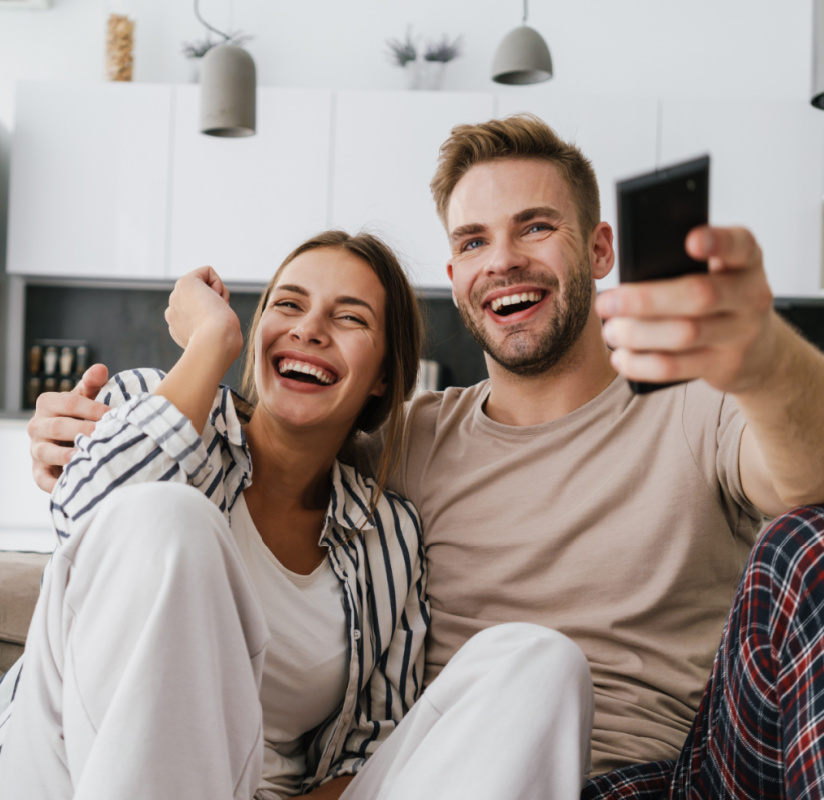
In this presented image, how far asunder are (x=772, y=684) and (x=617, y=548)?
1.13ft

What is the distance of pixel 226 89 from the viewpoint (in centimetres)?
222

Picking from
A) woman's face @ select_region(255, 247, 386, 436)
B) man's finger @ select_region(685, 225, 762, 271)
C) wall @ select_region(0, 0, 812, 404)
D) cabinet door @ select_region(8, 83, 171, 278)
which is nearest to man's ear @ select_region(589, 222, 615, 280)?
woman's face @ select_region(255, 247, 386, 436)

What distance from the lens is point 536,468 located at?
126 cm

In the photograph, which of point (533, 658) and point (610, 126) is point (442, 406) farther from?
point (610, 126)

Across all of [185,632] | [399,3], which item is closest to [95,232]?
[399,3]

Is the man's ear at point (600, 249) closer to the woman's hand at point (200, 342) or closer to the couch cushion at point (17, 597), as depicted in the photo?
the woman's hand at point (200, 342)

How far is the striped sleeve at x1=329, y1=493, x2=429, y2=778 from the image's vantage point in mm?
1166

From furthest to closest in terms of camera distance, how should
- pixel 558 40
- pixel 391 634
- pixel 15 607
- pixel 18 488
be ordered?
pixel 558 40
pixel 18 488
pixel 15 607
pixel 391 634

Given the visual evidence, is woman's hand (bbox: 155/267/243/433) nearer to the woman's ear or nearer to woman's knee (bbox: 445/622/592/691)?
the woman's ear

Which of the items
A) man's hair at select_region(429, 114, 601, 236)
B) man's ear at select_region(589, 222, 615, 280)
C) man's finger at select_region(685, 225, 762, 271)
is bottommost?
man's finger at select_region(685, 225, 762, 271)

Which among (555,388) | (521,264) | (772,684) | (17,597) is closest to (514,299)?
(521,264)

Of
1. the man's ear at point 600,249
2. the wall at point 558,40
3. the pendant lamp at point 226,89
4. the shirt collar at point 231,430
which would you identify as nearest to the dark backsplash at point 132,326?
the wall at point 558,40

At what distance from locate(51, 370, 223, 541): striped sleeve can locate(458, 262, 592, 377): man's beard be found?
1.81 ft

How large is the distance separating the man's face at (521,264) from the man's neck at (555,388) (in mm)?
16
